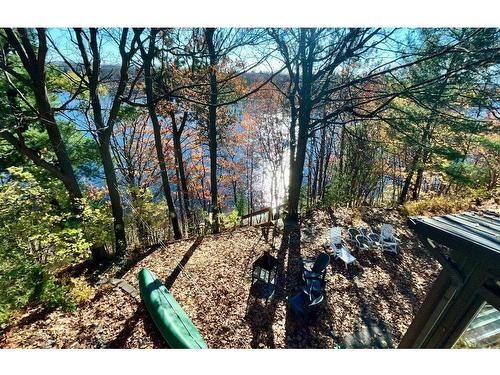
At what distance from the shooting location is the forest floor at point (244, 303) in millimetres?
5016

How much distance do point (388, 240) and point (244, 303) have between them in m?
5.41

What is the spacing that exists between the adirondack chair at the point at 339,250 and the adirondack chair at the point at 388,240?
1.25m

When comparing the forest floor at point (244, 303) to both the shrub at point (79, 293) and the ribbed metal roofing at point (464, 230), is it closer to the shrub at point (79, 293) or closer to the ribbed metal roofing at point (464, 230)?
the shrub at point (79, 293)

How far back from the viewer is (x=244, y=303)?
6133mm

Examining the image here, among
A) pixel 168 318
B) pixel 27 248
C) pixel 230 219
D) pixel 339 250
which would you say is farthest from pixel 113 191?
pixel 339 250

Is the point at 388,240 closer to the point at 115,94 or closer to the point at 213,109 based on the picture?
the point at 213,109

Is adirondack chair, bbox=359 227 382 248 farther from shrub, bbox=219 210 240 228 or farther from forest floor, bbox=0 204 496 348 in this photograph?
shrub, bbox=219 210 240 228

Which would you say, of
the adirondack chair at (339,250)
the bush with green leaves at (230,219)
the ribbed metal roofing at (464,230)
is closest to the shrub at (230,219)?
the bush with green leaves at (230,219)

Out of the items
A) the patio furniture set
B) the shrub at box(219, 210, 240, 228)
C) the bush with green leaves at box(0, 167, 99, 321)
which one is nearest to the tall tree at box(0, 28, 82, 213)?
the bush with green leaves at box(0, 167, 99, 321)

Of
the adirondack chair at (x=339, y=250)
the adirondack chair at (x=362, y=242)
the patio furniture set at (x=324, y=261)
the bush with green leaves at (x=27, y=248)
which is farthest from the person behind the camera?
the adirondack chair at (x=362, y=242)

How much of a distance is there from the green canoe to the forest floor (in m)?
0.30

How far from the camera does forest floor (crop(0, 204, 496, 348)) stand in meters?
5.02
